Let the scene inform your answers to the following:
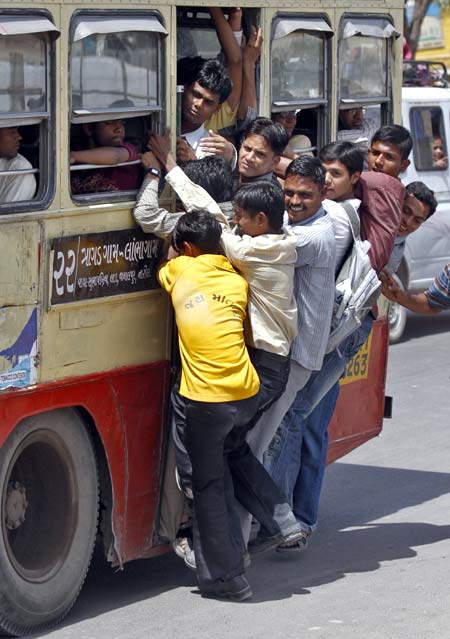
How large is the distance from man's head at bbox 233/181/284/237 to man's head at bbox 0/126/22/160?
1044 millimetres

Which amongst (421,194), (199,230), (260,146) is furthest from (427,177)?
(199,230)

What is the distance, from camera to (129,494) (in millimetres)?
5824

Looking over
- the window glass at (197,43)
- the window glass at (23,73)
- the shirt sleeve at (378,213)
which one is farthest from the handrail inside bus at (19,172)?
the shirt sleeve at (378,213)

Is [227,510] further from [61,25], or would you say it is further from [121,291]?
[61,25]

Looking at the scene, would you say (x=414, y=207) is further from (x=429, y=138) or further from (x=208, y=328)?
(x=429, y=138)

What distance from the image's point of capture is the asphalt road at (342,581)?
5.48 meters

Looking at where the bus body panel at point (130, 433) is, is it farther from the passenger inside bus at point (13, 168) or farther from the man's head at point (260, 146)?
the man's head at point (260, 146)

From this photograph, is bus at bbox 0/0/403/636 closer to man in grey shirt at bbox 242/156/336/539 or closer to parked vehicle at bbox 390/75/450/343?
man in grey shirt at bbox 242/156/336/539

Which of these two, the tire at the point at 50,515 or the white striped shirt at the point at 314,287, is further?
the white striped shirt at the point at 314,287

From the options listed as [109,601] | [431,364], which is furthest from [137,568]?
[431,364]

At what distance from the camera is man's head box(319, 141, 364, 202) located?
21.6ft

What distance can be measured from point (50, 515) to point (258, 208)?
1504 millimetres

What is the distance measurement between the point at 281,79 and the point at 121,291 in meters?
1.60

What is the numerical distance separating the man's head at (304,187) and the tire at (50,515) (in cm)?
139
